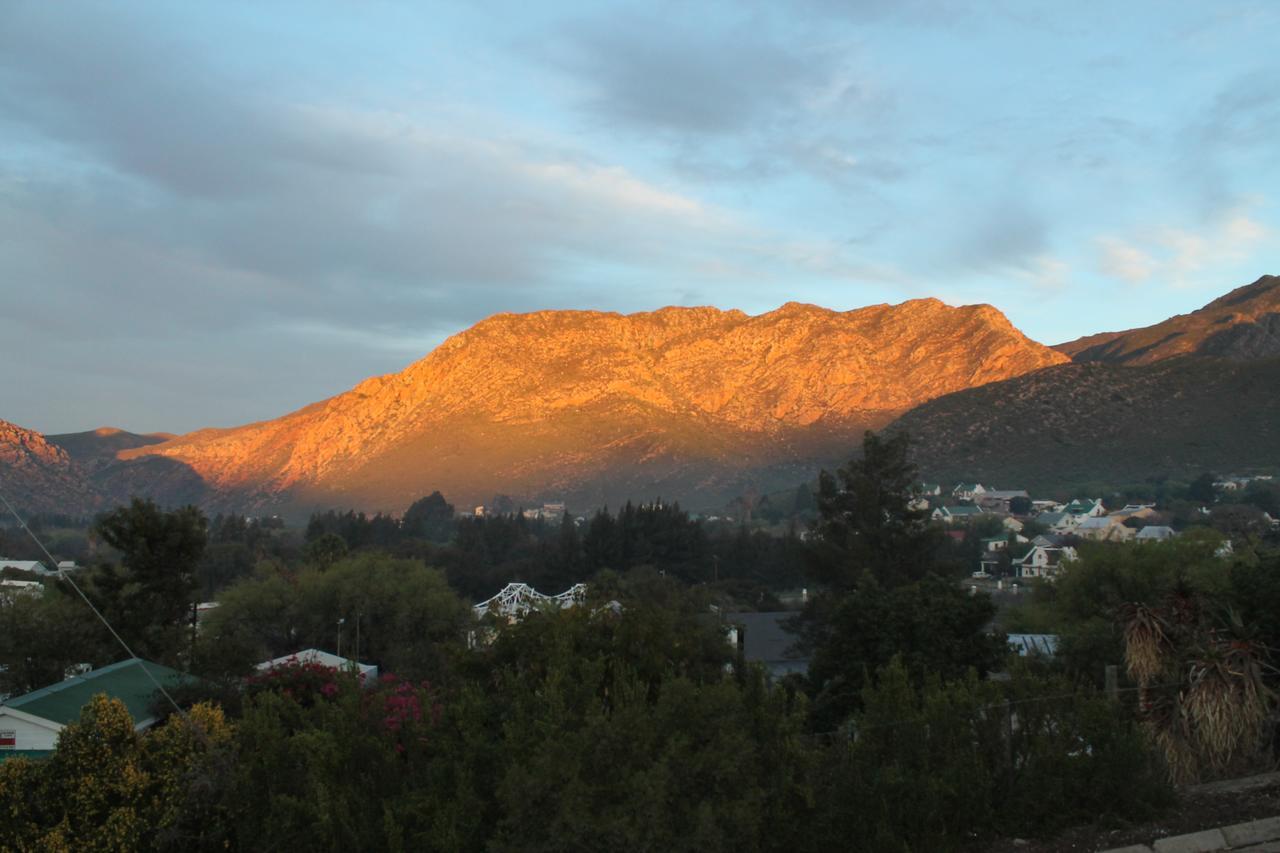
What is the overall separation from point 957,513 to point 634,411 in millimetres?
66657

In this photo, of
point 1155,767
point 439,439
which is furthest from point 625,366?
point 1155,767

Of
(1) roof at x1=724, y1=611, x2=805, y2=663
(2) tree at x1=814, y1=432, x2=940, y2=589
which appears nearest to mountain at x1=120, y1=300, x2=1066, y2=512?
(1) roof at x1=724, y1=611, x2=805, y2=663

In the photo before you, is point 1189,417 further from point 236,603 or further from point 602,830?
point 602,830

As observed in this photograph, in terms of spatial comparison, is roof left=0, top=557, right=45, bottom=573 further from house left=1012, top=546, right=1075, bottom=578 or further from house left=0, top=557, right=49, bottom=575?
house left=1012, top=546, right=1075, bottom=578

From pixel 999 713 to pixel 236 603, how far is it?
126ft

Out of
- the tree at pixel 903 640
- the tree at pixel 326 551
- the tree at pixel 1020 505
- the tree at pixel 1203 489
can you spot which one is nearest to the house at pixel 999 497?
the tree at pixel 1020 505

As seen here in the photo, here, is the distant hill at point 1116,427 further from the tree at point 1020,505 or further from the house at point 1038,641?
the house at point 1038,641

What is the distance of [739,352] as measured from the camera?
7574 inches

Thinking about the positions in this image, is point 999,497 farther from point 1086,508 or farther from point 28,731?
point 28,731

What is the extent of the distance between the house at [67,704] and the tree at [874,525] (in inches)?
Answer: 1023

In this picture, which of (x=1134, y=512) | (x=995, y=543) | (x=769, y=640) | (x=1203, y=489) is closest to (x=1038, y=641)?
(x=769, y=640)

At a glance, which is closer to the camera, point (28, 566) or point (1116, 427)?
point (28, 566)

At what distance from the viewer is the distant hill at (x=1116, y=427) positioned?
10750 centimetres

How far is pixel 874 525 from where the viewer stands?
47281 mm
